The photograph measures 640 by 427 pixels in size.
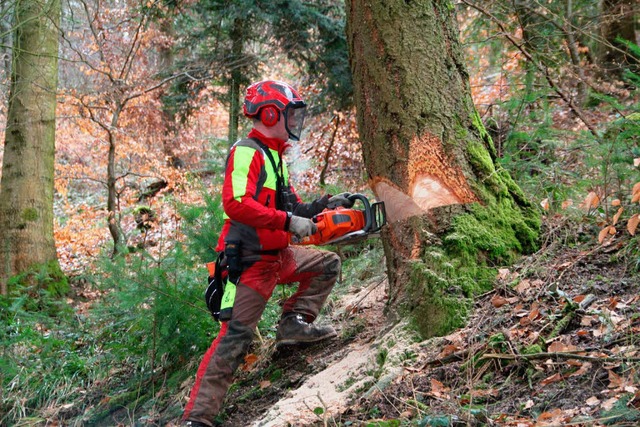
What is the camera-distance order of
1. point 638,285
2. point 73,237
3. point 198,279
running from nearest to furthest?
1. point 638,285
2. point 198,279
3. point 73,237

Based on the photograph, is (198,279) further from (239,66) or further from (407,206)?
(239,66)

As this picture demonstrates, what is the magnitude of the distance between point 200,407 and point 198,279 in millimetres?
1446

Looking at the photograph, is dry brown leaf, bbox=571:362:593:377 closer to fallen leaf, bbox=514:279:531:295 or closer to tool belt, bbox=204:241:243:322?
fallen leaf, bbox=514:279:531:295

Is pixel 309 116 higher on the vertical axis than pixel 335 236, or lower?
higher

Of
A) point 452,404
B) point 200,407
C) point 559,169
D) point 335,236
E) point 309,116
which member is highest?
point 309,116

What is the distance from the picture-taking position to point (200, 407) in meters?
4.16

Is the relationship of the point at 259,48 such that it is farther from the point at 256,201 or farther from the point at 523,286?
the point at 523,286

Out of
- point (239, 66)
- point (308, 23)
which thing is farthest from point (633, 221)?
point (239, 66)

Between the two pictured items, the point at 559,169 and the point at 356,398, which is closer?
the point at 356,398

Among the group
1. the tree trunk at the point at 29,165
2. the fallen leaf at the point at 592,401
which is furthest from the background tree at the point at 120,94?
the fallen leaf at the point at 592,401

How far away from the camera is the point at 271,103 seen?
442cm

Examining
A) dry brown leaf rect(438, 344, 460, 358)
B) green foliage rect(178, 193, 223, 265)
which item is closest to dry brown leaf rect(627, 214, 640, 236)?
dry brown leaf rect(438, 344, 460, 358)

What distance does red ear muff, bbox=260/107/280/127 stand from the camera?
4430 mm

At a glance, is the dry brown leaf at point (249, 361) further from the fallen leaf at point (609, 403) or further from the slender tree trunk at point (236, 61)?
the slender tree trunk at point (236, 61)
